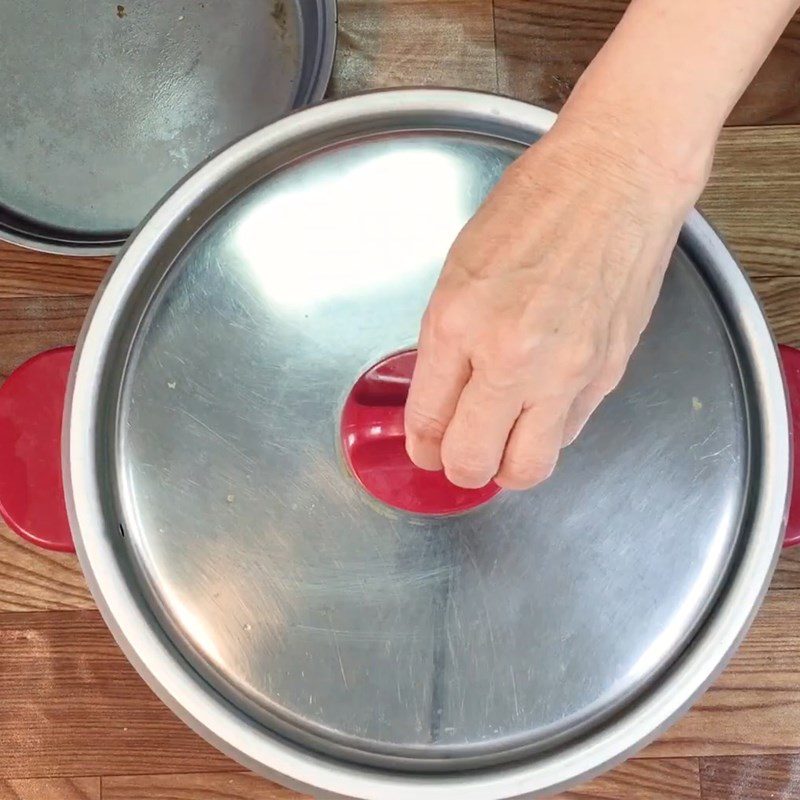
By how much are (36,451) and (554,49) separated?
596mm

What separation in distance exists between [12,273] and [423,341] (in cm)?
57

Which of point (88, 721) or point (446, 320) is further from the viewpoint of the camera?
point (88, 721)

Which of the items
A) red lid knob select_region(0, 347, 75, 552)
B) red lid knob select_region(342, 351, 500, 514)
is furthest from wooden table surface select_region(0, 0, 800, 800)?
red lid knob select_region(342, 351, 500, 514)

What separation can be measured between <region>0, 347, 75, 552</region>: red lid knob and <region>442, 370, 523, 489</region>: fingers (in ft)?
0.95

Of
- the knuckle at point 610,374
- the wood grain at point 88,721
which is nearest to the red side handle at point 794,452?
the knuckle at point 610,374

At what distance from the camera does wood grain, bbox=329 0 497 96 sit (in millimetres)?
824

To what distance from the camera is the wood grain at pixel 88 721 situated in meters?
0.79

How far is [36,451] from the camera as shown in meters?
0.57

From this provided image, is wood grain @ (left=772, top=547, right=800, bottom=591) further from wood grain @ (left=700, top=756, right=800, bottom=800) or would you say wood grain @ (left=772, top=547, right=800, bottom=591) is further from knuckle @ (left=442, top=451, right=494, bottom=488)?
knuckle @ (left=442, top=451, right=494, bottom=488)

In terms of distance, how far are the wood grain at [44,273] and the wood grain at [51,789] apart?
1.48ft

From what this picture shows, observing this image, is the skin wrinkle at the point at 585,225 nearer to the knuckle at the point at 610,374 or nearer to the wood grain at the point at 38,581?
the knuckle at the point at 610,374

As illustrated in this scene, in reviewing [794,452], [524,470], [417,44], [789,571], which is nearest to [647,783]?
[789,571]

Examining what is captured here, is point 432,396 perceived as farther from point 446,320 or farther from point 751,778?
point 751,778

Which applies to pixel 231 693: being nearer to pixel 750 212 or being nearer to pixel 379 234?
pixel 379 234
